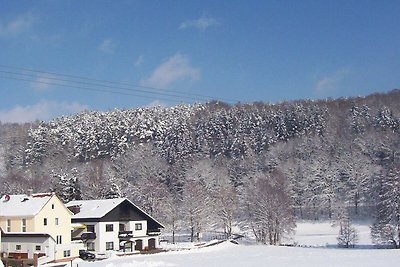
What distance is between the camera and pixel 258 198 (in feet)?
213

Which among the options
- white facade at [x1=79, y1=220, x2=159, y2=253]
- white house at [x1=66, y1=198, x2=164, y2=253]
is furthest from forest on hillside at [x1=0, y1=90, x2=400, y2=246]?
white facade at [x1=79, y1=220, x2=159, y2=253]

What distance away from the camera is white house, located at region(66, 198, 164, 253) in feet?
169

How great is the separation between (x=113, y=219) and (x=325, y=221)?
42.6 metres

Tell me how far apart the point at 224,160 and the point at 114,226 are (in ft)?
228

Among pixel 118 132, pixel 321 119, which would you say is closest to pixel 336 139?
pixel 321 119

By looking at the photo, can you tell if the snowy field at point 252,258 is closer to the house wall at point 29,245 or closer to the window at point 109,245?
the house wall at point 29,245

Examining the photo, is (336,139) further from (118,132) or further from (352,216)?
(118,132)

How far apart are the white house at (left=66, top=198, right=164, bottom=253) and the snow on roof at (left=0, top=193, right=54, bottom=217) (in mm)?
5040

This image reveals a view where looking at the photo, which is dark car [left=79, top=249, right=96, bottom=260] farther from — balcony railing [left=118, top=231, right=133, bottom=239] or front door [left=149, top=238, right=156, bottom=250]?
front door [left=149, top=238, right=156, bottom=250]

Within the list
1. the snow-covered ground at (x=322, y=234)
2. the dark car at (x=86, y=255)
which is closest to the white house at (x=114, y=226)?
the dark car at (x=86, y=255)

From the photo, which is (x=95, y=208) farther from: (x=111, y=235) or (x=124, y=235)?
(x=124, y=235)

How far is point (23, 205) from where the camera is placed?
1897 inches

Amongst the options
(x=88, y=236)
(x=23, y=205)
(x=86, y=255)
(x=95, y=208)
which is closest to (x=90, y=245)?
(x=88, y=236)

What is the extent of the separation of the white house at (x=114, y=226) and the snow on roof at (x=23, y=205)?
5040 mm
